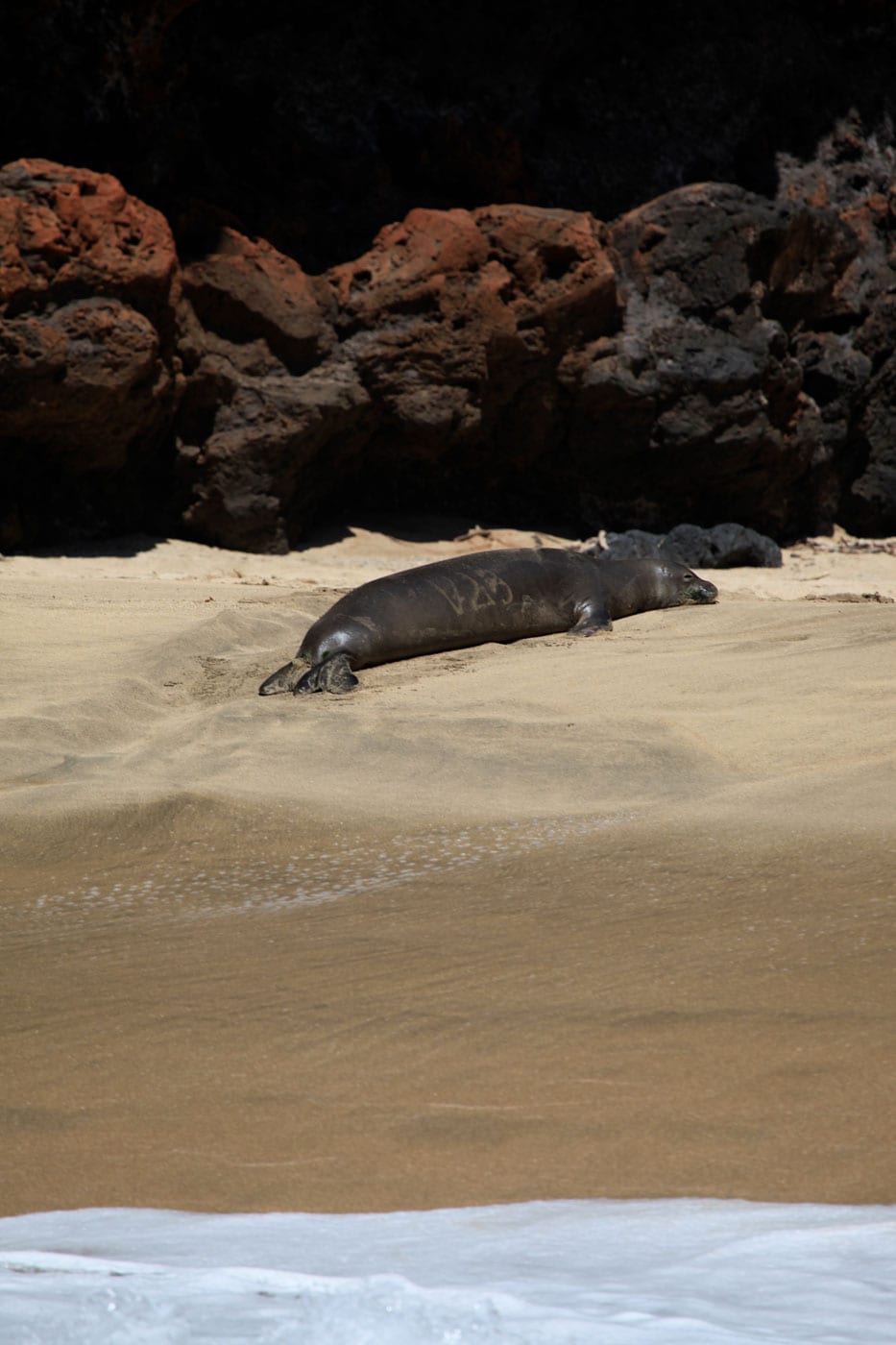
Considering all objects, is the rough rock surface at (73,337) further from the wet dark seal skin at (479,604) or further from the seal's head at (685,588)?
the seal's head at (685,588)

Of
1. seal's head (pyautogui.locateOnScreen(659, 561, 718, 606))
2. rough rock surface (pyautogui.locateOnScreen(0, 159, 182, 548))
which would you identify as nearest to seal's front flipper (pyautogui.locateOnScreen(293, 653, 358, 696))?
seal's head (pyautogui.locateOnScreen(659, 561, 718, 606))

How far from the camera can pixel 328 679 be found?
5.39 metres

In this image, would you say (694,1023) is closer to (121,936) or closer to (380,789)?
(121,936)

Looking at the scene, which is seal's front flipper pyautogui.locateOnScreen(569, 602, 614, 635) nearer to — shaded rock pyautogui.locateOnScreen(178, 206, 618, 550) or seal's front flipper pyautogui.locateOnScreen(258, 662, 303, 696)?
seal's front flipper pyautogui.locateOnScreen(258, 662, 303, 696)

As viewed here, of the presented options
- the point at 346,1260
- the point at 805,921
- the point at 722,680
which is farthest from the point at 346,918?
the point at 722,680

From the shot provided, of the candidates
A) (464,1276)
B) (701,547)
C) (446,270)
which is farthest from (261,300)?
(464,1276)

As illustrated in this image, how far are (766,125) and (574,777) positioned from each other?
10.4 meters

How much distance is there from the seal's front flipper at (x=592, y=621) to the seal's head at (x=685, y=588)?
2.42 feet

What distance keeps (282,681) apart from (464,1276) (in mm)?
4331

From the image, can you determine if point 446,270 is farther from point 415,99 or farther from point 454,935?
point 454,935

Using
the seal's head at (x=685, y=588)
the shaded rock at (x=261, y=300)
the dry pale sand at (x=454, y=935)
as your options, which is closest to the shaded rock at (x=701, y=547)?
the seal's head at (x=685, y=588)

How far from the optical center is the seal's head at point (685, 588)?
7.56 metres

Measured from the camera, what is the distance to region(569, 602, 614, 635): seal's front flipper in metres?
6.72

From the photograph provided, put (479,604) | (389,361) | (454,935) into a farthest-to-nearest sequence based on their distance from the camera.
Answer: (389,361) → (479,604) → (454,935)
